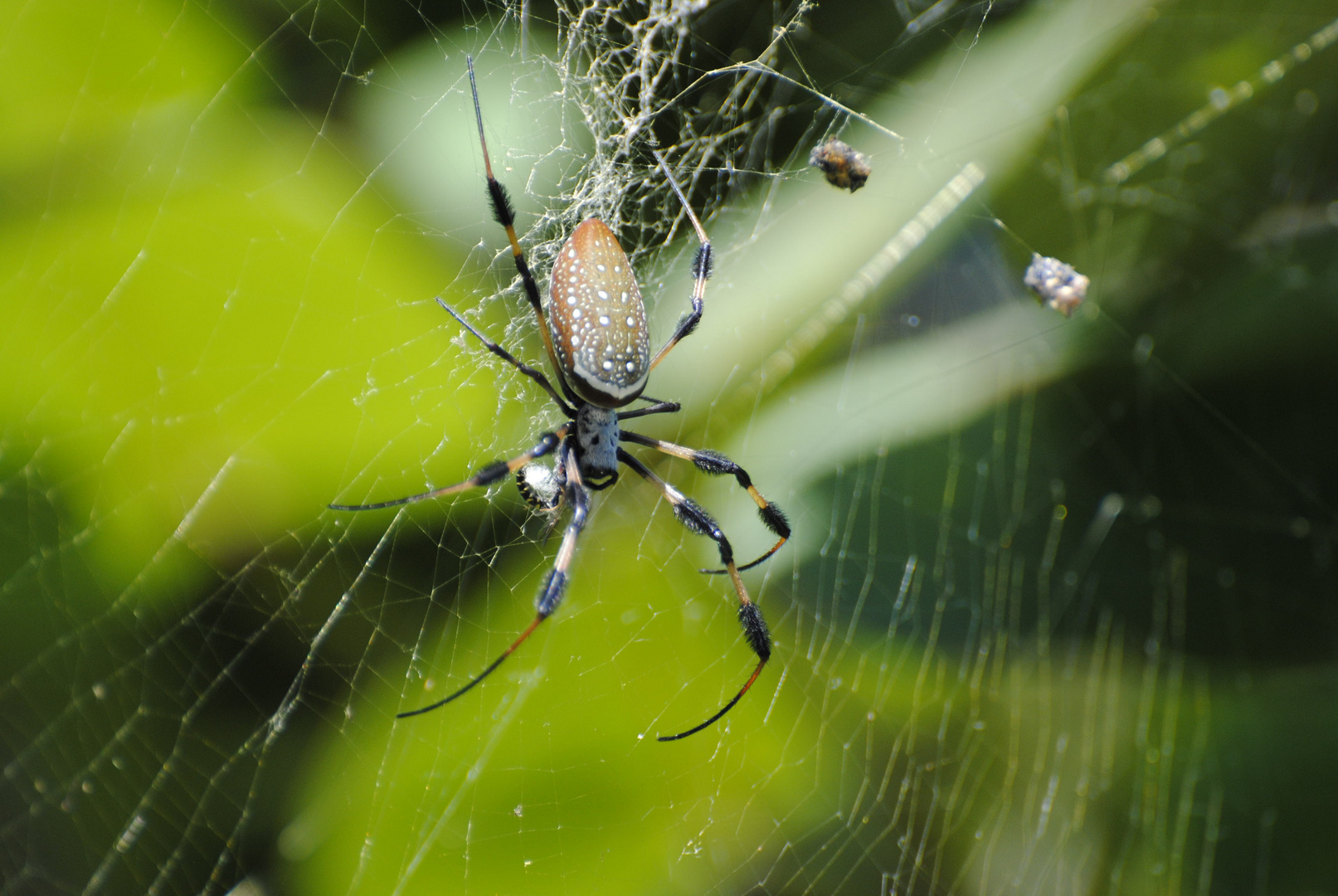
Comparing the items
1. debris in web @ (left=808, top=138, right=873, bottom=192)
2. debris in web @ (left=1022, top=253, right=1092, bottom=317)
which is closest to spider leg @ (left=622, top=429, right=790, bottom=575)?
debris in web @ (left=808, top=138, right=873, bottom=192)

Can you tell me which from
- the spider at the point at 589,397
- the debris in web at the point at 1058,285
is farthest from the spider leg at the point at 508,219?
the debris in web at the point at 1058,285

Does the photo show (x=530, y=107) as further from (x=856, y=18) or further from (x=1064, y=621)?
(x=1064, y=621)

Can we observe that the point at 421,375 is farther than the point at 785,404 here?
No

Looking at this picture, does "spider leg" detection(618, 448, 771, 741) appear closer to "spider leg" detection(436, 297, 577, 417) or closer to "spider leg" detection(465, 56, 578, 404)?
"spider leg" detection(436, 297, 577, 417)

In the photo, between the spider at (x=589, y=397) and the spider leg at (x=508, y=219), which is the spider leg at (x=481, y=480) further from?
the spider leg at (x=508, y=219)

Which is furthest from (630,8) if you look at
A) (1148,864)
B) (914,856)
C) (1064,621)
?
(1148,864)

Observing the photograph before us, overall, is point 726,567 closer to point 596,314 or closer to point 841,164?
point 596,314
